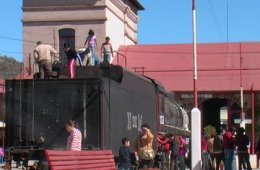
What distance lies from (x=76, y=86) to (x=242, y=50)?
35.9 meters

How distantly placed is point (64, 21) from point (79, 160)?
39.8m

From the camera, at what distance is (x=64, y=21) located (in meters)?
51.1

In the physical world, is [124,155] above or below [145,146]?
below

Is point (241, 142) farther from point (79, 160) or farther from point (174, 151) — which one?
point (79, 160)

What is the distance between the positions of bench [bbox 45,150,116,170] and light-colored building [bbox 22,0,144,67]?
36.5 meters

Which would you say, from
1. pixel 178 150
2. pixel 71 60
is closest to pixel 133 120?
pixel 71 60

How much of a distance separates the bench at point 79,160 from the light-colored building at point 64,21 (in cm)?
3649

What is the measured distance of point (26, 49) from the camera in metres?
51.4

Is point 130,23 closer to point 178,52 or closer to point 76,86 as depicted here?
point 178,52

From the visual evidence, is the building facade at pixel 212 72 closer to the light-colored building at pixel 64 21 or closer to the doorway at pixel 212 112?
the light-colored building at pixel 64 21

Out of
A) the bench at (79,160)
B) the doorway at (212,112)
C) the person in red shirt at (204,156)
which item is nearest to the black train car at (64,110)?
the bench at (79,160)

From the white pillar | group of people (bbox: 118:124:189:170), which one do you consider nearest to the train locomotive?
group of people (bbox: 118:124:189:170)

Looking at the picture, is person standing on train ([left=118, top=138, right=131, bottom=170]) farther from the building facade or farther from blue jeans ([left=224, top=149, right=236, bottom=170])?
the building facade

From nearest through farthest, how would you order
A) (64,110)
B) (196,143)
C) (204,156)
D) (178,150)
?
(64,110) < (196,143) < (178,150) < (204,156)
